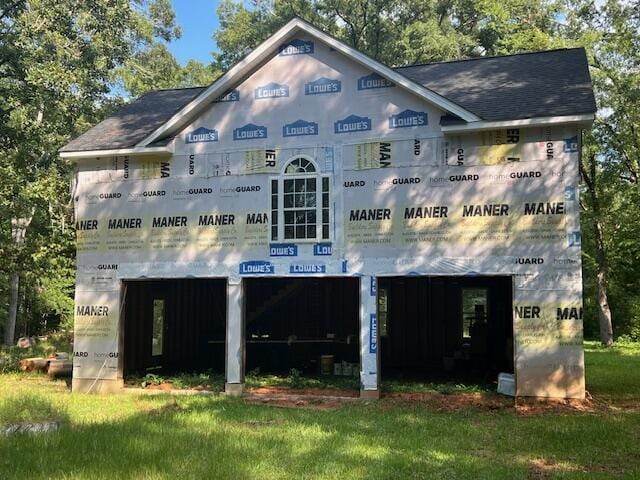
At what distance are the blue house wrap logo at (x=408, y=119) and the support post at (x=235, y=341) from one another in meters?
4.96

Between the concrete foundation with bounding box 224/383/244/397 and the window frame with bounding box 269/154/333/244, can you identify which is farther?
the concrete foundation with bounding box 224/383/244/397

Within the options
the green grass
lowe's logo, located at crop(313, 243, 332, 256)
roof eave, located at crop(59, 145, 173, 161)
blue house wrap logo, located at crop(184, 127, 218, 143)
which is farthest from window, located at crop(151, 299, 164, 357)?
the green grass

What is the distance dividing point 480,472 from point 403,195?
22.4ft

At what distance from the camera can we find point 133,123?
16.1m

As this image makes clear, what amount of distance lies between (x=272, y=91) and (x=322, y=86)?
1196 mm

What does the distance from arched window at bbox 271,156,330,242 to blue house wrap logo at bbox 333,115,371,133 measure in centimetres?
98

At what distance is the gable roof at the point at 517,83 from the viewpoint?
1234 centimetres

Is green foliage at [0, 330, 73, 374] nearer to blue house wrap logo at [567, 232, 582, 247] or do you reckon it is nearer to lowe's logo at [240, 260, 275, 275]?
lowe's logo at [240, 260, 275, 275]

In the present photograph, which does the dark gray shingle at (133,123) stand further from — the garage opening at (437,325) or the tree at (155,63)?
the tree at (155,63)

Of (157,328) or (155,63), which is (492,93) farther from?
(155,63)

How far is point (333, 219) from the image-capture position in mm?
13266

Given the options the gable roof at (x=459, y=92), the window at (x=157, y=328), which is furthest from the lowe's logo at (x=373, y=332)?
the window at (x=157, y=328)

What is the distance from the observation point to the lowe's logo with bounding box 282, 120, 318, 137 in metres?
13.6

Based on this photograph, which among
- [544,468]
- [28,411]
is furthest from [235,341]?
[544,468]
